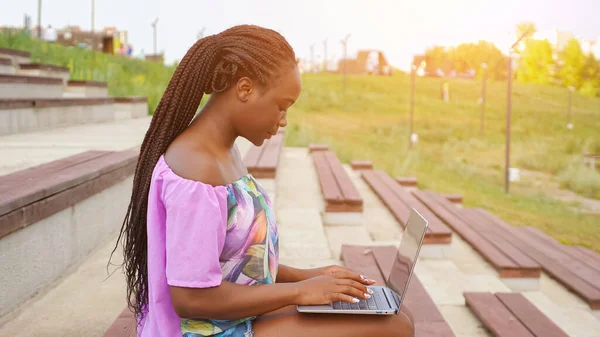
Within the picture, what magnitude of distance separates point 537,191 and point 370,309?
1831 centimetres

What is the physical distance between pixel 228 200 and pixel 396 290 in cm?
73

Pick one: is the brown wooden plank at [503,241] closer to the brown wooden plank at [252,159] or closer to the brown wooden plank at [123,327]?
the brown wooden plank at [252,159]

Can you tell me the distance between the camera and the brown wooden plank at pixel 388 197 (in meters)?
6.06

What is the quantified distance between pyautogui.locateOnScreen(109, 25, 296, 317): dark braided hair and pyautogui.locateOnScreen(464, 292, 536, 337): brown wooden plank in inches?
79.2

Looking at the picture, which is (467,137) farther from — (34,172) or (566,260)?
(34,172)

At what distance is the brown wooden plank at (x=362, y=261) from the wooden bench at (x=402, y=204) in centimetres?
107

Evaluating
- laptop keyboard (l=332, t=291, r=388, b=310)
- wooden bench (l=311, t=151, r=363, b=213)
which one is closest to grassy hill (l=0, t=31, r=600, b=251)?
wooden bench (l=311, t=151, r=363, b=213)

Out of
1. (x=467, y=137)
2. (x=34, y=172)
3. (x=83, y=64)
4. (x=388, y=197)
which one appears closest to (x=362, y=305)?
(x=34, y=172)

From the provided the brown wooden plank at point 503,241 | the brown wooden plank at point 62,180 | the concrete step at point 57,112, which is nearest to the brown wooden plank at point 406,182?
the brown wooden plank at point 503,241

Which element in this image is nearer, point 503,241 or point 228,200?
point 228,200

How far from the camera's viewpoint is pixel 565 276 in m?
5.18

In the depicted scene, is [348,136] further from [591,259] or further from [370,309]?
[370,309]

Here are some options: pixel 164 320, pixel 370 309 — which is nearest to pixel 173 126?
pixel 164 320

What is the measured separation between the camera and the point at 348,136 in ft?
108
